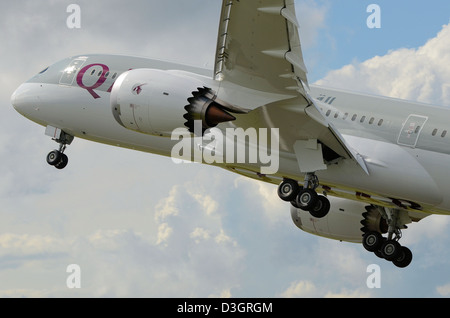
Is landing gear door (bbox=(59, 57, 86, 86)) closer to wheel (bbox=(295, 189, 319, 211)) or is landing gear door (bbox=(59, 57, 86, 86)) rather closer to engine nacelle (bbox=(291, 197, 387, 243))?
engine nacelle (bbox=(291, 197, 387, 243))

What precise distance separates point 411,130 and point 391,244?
19.2ft

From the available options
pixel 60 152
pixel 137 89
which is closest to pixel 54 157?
pixel 60 152

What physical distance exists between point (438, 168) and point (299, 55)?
6.09 m

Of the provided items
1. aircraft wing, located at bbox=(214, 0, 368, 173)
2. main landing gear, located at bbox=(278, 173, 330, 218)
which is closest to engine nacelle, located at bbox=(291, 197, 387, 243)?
main landing gear, located at bbox=(278, 173, 330, 218)

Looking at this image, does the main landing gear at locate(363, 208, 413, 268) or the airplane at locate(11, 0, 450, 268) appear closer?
the airplane at locate(11, 0, 450, 268)

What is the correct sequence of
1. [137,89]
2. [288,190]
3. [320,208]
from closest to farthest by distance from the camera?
[137,89], [320,208], [288,190]

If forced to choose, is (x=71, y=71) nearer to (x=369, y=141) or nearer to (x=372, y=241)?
(x=369, y=141)

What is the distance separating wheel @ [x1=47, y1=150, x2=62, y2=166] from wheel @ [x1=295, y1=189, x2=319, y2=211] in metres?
10.5

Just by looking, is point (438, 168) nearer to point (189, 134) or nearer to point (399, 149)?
point (399, 149)

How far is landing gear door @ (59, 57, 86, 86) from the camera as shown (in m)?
32.3

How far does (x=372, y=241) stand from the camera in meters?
31.7

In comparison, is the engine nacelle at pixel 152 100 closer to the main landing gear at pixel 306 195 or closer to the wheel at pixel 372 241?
the main landing gear at pixel 306 195

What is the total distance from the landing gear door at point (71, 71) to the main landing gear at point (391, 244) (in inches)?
458

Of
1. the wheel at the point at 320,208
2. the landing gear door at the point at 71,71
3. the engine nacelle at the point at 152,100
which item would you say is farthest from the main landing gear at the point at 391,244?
the landing gear door at the point at 71,71
